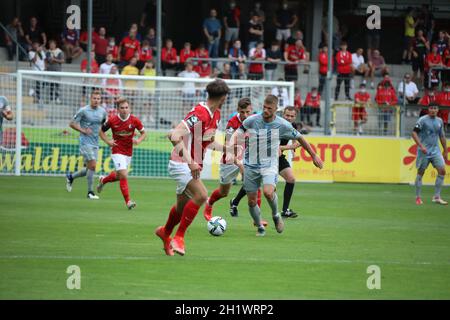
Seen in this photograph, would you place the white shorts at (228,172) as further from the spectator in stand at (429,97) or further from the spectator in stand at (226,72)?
the spectator in stand at (429,97)

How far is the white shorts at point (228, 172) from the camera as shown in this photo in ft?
51.4

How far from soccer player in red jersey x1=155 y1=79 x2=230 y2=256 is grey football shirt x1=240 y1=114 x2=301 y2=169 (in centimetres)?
218

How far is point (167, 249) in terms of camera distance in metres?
11.6

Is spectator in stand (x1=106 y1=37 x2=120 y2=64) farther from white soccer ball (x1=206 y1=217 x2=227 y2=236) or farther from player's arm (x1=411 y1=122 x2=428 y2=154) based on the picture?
white soccer ball (x1=206 y1=217 x2=227 y2=236)

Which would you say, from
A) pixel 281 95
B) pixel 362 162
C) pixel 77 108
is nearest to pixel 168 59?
pixel 77 108

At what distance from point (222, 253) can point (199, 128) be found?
5.80ft

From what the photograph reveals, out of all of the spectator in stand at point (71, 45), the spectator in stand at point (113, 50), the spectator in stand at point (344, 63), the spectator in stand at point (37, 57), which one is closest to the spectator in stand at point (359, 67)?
the spectator in stand at point (344, 63)

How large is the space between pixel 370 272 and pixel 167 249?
2.70 meters

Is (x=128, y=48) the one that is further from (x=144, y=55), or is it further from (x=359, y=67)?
(x=359, y=67)

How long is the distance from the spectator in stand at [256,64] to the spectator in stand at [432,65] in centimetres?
580

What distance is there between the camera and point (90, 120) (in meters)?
20.5

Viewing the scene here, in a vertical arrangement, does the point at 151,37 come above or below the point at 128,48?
above

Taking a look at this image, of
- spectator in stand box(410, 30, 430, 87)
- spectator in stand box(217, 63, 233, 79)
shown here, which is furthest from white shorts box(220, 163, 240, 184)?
spectator in stand box(410, 30, 430, 87)
